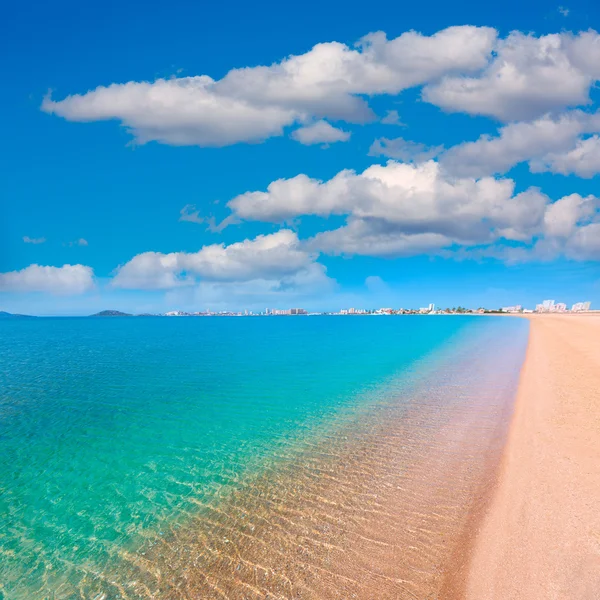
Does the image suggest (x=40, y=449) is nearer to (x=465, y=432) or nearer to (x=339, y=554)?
(x=339, y=554)

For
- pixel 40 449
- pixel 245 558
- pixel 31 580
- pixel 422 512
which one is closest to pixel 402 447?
pixel 422 512

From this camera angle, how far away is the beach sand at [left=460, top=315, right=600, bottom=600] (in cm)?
720

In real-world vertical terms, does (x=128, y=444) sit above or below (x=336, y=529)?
below

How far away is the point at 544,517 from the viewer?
30.5 feet

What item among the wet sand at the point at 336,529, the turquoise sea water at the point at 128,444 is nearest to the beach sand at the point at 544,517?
the wet sand at the point at 336,529

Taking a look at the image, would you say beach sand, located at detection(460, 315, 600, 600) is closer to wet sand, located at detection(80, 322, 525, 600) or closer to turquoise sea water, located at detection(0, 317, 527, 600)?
wet sand, located at detection(80, 322, 525, 600)

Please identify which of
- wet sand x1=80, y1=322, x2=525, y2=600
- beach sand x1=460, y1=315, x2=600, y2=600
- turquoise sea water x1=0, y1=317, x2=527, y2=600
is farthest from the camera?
turquoise sea water x1=0, y1=317, x2=527, y2=600

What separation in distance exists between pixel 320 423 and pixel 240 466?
581cm

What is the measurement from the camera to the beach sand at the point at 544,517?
720cm

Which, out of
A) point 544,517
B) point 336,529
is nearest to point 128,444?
point 336,529

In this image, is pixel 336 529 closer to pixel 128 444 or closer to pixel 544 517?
pixel 544 517

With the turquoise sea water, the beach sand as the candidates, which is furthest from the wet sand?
the turquoise sea water

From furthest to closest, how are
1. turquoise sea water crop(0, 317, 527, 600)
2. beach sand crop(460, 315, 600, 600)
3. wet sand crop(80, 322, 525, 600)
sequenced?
turquoise sea water crop(0, 317, 527, 600)
wet sand crop(80, 322, 525, 600)
beach sand crop(460, 315, 600, 600)

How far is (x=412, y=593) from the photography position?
24.1 ft
